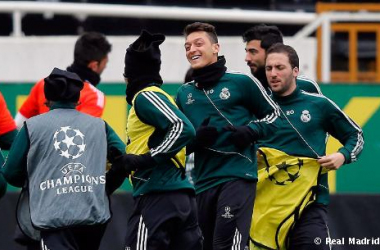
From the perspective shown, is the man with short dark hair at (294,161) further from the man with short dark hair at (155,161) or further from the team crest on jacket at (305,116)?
the man with short dark hair at (155,161)

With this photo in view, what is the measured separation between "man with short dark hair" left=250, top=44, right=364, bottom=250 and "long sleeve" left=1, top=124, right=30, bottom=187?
2.06 metres

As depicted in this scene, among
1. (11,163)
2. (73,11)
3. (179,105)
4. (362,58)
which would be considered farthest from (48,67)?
(11,163)

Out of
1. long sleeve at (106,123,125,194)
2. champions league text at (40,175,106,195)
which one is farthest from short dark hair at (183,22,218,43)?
champions league text at (40,175,106,195)

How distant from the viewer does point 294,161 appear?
9305 millimetres

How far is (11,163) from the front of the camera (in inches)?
320

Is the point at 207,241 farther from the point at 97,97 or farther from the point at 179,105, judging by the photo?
the point at 97,97

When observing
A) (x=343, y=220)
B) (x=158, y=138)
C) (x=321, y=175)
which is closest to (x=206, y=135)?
(x=158, y=138)

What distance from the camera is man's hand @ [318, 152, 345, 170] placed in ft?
30.0

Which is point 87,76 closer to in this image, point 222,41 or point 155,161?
point 155,161

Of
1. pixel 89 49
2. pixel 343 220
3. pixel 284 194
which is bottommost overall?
pixel 343 220

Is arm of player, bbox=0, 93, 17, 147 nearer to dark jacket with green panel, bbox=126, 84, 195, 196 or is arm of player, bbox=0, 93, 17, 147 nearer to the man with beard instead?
dark jacket with green panel, bbox=126, 84, 195, 196

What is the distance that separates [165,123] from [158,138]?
0.55ft

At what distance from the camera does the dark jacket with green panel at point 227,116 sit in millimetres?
9078

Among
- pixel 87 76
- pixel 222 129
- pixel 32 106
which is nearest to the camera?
pixel 222 129
